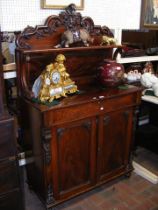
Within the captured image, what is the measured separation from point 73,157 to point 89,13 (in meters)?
1.20

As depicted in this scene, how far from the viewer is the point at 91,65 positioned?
87.0 inches

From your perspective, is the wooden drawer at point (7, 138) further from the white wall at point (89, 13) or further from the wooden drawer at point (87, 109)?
the white wall at point (89, 13)

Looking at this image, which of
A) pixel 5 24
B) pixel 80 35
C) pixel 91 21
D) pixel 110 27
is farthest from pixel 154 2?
pixel 5 24

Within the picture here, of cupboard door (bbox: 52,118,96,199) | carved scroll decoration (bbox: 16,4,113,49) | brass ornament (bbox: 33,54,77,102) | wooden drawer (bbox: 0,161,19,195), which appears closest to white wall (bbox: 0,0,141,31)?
carved scroll decoration (bbox: 16,4,113,49)

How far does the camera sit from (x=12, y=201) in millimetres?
1765

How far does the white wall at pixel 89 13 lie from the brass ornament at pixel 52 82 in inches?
14.8

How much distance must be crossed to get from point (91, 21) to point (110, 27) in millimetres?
309

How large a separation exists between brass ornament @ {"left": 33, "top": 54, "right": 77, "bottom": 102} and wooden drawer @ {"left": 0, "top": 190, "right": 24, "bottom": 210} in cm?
68

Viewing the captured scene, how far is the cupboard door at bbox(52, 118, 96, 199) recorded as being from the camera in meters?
1.81

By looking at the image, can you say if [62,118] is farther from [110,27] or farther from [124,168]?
[110,27]

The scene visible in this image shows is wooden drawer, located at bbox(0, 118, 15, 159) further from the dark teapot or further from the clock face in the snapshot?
the dark teapot

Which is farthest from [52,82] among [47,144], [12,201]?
[12,201]

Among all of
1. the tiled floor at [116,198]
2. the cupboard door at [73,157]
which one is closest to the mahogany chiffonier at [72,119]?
the cupboard door at [73,157]

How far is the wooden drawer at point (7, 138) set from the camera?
61.8 inches
